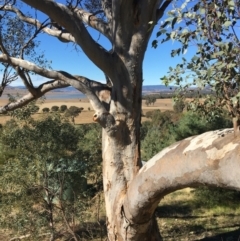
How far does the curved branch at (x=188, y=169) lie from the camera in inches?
107

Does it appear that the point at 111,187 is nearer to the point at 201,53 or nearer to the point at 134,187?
the point at 134,187

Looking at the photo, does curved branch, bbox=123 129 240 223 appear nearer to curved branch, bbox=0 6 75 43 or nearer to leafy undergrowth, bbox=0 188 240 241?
curved branch, bbox=0 6 75 43

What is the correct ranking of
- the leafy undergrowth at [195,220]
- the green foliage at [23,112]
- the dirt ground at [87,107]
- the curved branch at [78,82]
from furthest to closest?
1. the leafy undergrowth at [195,220]
2. the dirt ground at [87,107]
3. the green foliage at [23,112]
4. the curved branch at [78,82]

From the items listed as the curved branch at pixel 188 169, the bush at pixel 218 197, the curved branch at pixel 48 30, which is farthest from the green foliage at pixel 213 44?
the bush at pixel 218 197

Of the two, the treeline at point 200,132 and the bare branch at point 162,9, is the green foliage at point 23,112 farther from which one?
the treeline at point 200,132

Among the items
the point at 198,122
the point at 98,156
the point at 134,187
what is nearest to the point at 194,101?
the point at 134,187

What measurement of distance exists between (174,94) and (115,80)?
1.32 metres

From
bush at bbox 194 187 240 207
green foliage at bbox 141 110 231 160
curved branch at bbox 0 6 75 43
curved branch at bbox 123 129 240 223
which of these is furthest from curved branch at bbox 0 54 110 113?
bush at bbox 194 187 240 207

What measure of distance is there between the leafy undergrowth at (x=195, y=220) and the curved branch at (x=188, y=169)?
224 inches

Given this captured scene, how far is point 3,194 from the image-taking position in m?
Result: 7.62

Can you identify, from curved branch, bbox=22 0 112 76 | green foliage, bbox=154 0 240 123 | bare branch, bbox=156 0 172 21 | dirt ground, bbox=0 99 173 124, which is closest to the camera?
green foliage, bbox=154 0 240 123

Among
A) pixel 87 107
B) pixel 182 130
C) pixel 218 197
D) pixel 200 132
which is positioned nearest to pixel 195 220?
pixel 218 197

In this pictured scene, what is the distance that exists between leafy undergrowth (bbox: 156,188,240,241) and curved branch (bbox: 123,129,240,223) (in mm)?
5701

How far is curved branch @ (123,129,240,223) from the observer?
8.94 feet
